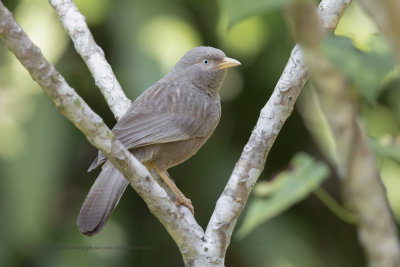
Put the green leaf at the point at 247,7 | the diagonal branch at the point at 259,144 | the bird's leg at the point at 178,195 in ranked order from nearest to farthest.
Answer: the green leaf at the point at 247,7, the diagonal branch at the point at 259,144, the bird's leg at the point at 178,195

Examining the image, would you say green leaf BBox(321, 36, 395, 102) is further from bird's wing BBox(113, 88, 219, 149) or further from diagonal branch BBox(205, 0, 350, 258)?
bird's wing BBox(113, 88, 219, 149)

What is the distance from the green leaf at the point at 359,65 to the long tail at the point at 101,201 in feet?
8.01

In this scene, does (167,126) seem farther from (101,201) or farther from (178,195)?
(101,201)

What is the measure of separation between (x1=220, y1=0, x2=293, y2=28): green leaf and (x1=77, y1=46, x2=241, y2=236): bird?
8.00 ft

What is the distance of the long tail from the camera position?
11.4 ft

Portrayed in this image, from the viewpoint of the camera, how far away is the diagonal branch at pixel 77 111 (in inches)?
88.5

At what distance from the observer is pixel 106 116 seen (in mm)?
6383

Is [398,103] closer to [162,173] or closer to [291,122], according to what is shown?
[291,122]

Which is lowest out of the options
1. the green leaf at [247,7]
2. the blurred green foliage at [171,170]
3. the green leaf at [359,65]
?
the blurred green foliage at [171,170]

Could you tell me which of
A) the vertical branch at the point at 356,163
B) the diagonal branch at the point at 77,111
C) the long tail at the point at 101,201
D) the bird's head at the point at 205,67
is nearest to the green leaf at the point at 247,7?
the vertical branch at the point at 356,163

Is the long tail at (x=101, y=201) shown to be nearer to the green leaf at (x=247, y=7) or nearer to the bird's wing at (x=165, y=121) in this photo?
the bird's wing at (x=165, y=121)

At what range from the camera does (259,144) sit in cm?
331

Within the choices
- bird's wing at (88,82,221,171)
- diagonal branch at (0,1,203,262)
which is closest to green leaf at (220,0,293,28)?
diagonal branch at (0,1,203,262)

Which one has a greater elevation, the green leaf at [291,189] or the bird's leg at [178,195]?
the green leaf at [291,189]
